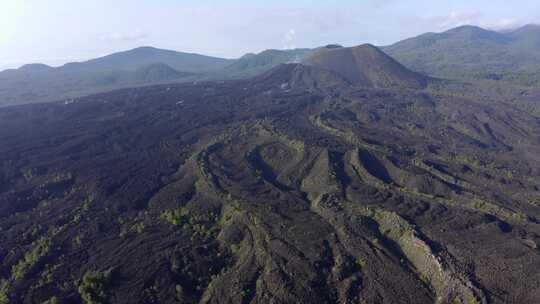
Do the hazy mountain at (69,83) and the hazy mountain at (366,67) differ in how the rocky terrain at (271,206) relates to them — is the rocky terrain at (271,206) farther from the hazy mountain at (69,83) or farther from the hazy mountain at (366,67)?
the hazy mountain at (69,83)

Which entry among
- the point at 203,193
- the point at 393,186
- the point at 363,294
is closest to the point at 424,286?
the point at 363,294

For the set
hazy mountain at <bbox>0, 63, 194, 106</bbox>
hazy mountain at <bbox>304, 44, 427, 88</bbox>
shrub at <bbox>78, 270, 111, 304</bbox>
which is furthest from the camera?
hazy mountain at <bbox>0, 63, 194, 106</bbox>

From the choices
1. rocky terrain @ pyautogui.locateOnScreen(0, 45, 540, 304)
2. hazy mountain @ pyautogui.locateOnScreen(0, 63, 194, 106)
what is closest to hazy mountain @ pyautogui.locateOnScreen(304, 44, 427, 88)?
rocky terrain @ pyautogui.locateOnScreen(0, 45, 540, 304)

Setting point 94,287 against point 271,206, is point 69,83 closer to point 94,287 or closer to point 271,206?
point 271,206

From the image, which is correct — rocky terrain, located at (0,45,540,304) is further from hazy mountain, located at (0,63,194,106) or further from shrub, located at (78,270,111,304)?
hazy mountain, located at (0,63,194,106)

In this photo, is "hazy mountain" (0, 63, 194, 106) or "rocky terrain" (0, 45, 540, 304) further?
"hazy mountain" (0, 63, 194, 106)

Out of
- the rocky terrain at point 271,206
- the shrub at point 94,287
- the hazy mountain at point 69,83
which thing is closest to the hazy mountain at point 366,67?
the rocky terrain at point 271,206
